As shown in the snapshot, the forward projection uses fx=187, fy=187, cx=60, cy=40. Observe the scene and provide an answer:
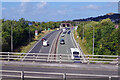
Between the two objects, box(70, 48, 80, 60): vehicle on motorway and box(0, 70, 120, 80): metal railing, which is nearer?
box(0, 70, 120, 80): metal railing

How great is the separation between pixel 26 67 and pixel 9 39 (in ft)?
76.3

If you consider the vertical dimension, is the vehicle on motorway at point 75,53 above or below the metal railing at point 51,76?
below

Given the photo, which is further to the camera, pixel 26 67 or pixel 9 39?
pixel 9 39

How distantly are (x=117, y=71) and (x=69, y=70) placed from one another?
2.55m

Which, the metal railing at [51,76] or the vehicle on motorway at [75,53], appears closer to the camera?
the metal railing at [51,76]

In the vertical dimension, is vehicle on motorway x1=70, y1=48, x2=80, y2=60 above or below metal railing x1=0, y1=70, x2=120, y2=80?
below

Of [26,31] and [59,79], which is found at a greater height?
[26,31]

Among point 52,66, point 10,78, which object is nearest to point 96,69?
point 52,66

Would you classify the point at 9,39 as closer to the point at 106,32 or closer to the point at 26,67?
the point at 106,32

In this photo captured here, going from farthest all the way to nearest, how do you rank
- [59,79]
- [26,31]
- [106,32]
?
[26,31], [106,32], [59,79]

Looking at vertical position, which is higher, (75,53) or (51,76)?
(51,76)

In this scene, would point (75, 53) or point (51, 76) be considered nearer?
point (51, 76)

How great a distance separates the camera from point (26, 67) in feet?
34.6

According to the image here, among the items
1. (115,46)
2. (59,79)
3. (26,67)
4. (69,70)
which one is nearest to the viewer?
(59,79)
